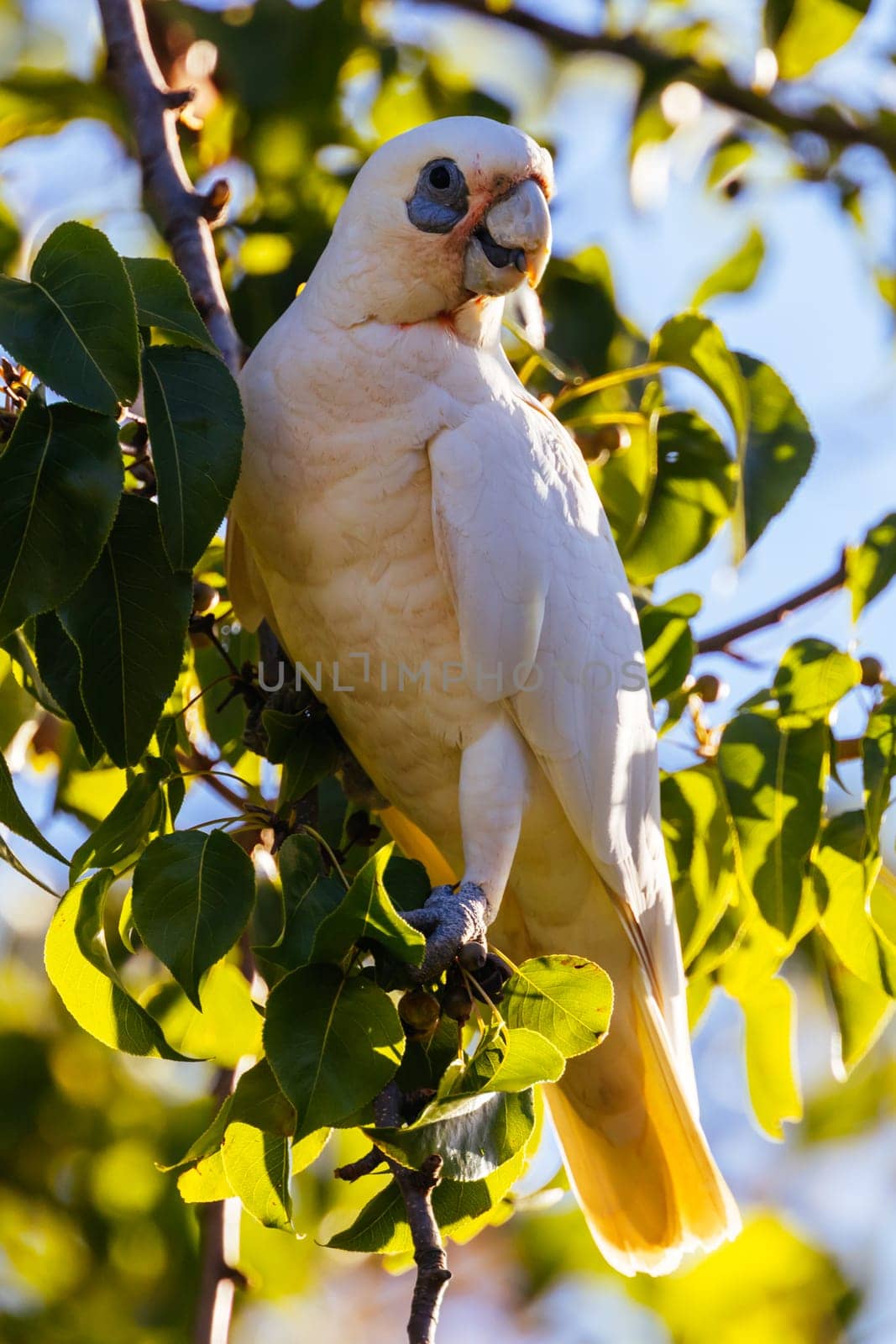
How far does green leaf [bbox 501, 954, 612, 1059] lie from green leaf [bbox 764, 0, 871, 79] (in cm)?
198

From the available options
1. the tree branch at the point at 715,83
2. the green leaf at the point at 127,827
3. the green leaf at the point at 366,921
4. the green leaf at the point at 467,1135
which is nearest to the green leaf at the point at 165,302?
the green leaf at the point at 127,827

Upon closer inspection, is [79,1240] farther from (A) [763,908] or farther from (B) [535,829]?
(A) [763,908]

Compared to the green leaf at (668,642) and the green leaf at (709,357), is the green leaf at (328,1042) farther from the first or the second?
the green leaf at (709,357)

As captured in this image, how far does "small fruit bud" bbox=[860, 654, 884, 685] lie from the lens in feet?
7.83

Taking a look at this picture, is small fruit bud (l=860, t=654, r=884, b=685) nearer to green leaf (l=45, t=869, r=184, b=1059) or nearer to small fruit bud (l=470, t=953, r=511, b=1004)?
small fruit bud (l=470, t=953, r=511, b=1004)

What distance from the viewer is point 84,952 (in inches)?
64.3

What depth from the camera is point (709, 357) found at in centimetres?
232

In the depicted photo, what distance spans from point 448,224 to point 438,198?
0.05 m

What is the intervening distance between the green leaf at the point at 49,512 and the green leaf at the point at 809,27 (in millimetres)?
1915

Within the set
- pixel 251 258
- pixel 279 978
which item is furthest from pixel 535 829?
pixel 251 258

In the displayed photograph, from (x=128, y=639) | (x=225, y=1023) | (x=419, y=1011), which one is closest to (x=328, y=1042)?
(x=419, y=1011)

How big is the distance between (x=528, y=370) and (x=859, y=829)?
0.99m

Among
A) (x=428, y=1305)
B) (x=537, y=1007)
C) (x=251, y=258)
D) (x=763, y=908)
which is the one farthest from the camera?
(x=251, y=258)

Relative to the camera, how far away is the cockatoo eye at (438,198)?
6.93 feet
